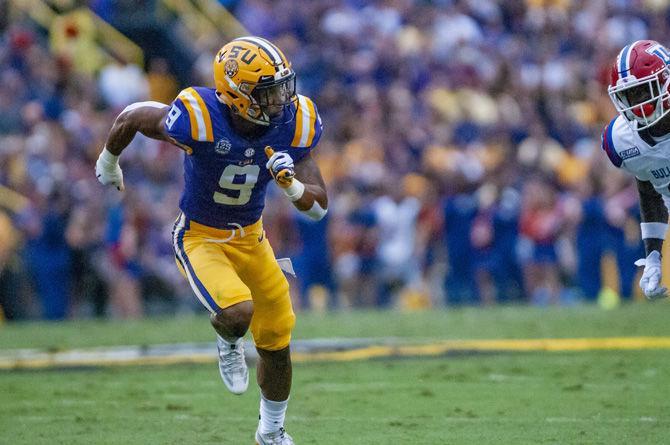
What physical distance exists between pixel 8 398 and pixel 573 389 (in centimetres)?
357

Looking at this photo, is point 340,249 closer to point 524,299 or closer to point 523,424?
point 524,299

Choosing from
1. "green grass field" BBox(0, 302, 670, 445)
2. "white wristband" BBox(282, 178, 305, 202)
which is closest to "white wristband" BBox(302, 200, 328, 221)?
"white wristband" BBox(282, 178, 305, 202)

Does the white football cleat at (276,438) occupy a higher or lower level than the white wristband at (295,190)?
lower

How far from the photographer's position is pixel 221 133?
620 centimetres

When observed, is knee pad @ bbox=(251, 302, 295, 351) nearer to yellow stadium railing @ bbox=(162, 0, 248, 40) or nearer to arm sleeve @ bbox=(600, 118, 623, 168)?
arm sleeve @ bbox=(600, 118, 623, 168)

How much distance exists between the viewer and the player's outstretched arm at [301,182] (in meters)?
5.87

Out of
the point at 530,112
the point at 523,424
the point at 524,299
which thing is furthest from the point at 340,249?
the point at 523,424

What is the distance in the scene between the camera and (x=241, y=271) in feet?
21.2

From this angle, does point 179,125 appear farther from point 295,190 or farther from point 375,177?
point 375,177

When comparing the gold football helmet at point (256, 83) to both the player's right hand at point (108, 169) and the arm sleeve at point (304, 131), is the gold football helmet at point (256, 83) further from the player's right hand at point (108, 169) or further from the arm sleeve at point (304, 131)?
the player's right hand at point (108, 169)

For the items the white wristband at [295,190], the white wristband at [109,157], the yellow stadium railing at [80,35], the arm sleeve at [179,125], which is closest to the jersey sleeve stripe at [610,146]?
the white wristband at [295,190]

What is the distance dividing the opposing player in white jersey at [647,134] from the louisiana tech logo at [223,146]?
1.90m

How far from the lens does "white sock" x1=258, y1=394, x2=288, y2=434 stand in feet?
20.7

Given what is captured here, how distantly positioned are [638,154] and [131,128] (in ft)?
8.51
